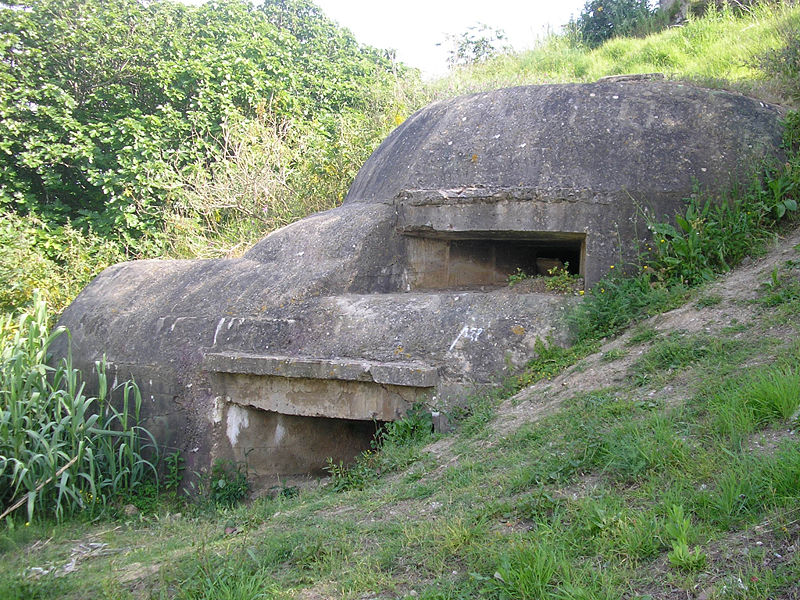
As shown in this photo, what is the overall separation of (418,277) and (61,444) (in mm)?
2913

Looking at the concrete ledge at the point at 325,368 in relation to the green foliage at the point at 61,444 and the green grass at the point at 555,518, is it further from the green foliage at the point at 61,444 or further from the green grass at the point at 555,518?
the green foliage at the point at 61,444

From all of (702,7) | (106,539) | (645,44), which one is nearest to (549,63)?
(645,44)

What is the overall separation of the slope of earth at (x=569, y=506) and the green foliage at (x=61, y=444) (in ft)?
1.54

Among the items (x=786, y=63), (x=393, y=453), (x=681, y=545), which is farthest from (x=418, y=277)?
(x=786, y=63)

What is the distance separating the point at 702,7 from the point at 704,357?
8462 millimetres

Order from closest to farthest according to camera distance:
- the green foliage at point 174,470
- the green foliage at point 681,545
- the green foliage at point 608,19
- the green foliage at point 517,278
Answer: the green foliage at point 681,545
the green foliage at point 174,470
the green foliage at point 517,278
the green foliage at point 608,19

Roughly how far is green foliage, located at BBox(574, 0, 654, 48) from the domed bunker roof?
6069mm

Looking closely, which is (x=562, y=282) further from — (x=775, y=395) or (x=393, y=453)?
(x=775, y=395)

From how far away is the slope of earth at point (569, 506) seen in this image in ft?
7.07

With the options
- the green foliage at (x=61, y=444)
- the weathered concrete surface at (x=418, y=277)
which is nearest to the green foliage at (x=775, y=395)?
the weathered concrete surface at (x=418, y=277)

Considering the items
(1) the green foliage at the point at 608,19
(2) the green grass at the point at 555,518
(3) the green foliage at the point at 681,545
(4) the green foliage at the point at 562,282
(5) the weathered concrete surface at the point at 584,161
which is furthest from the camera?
(1) the green foliage at the point at 608,19

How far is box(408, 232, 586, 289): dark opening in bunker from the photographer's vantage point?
5.52 metres

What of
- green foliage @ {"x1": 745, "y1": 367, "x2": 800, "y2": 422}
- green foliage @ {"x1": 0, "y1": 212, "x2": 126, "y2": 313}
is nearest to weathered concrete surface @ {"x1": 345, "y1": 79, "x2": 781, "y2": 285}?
green foliage @ {"x1": 745, "y1": 367, "x2": 800, "y2": 422}

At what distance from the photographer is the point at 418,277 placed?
5.54 meters
